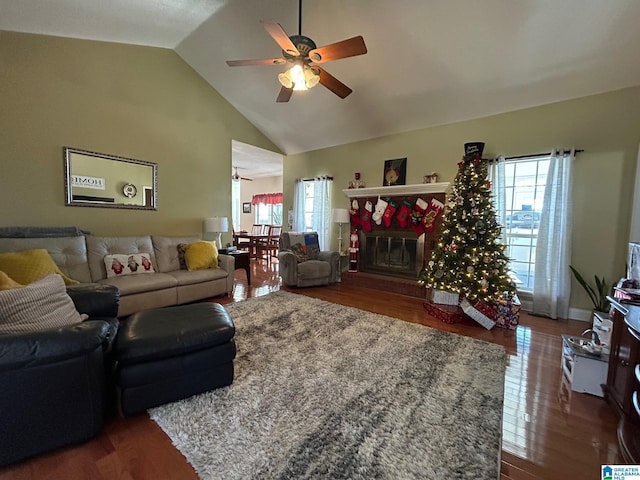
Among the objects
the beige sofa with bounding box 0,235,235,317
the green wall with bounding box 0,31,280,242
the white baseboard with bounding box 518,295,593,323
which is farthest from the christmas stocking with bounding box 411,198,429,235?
the green wall with bounding box 0,31,280,242

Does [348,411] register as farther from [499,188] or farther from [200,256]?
[499,188]

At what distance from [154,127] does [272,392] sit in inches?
167

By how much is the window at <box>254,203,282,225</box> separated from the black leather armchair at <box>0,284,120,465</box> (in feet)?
26.0

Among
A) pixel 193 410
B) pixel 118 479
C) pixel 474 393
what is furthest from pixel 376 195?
pixel 118 479

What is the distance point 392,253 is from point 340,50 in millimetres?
3364

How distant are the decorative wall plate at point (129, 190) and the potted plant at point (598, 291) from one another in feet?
19.8

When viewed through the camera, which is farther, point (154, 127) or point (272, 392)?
point (154, 127)

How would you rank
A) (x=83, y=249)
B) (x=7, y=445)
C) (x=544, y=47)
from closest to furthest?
(x=7, y=445)
(x=544, y=47)
(x=83, y=249)

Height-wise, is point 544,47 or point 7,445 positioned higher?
point 544,47

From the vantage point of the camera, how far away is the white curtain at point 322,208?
5688mm

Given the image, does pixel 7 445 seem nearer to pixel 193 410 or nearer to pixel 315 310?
pixel 193 410

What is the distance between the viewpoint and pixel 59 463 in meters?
1.25

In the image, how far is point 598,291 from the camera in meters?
3.18

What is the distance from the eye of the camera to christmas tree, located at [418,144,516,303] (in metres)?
3.16
